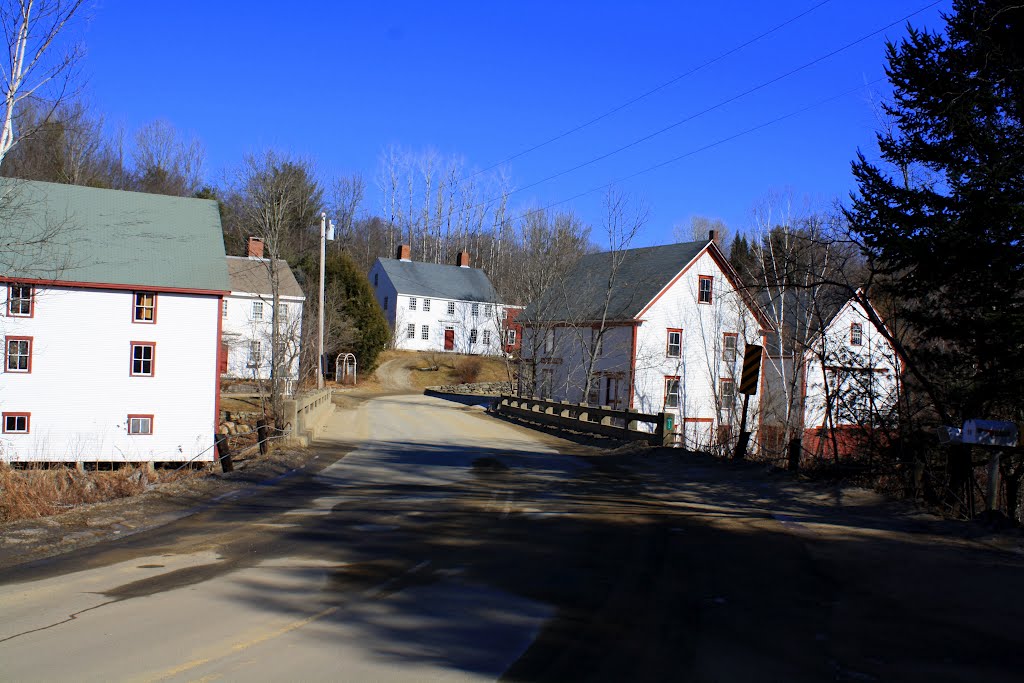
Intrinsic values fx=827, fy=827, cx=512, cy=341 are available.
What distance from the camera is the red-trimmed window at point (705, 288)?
4178 cm

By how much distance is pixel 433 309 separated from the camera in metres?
70.6

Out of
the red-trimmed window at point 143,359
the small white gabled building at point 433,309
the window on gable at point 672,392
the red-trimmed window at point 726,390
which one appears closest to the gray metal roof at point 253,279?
the small white gabled building at point 433,309

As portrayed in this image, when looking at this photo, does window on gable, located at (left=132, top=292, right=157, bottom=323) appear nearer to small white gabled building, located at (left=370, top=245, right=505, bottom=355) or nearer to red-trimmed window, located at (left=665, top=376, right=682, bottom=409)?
red-trimmed window, located at (left=665, top=376, right=682, bottom=409)

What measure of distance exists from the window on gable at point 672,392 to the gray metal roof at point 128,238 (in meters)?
21.2

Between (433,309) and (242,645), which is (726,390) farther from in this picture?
(242,645)

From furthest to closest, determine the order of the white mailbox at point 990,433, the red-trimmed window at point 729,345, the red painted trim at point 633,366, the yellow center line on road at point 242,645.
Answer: the red-trimmed window at point 729,345 → the red painted trim at point 633,366 → the white mailbox at point 990,433 → the yellow center line on road at point 242,645

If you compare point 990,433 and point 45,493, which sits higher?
point 990,433

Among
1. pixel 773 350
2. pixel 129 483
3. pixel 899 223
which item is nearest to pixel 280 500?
pixel 129 483

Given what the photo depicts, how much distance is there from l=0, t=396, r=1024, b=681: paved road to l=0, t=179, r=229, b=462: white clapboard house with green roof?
20.2 meters

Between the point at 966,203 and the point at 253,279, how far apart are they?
46.0m

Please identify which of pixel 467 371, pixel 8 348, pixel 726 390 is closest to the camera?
pixel 8 348

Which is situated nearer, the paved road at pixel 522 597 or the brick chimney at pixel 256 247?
the paved road at pixel 522 597

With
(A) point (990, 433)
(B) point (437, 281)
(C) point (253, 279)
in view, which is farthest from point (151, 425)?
(B) point (437, 281)

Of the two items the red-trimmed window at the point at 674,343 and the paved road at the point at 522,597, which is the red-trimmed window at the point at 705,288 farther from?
the paved road at the point at 522,597
